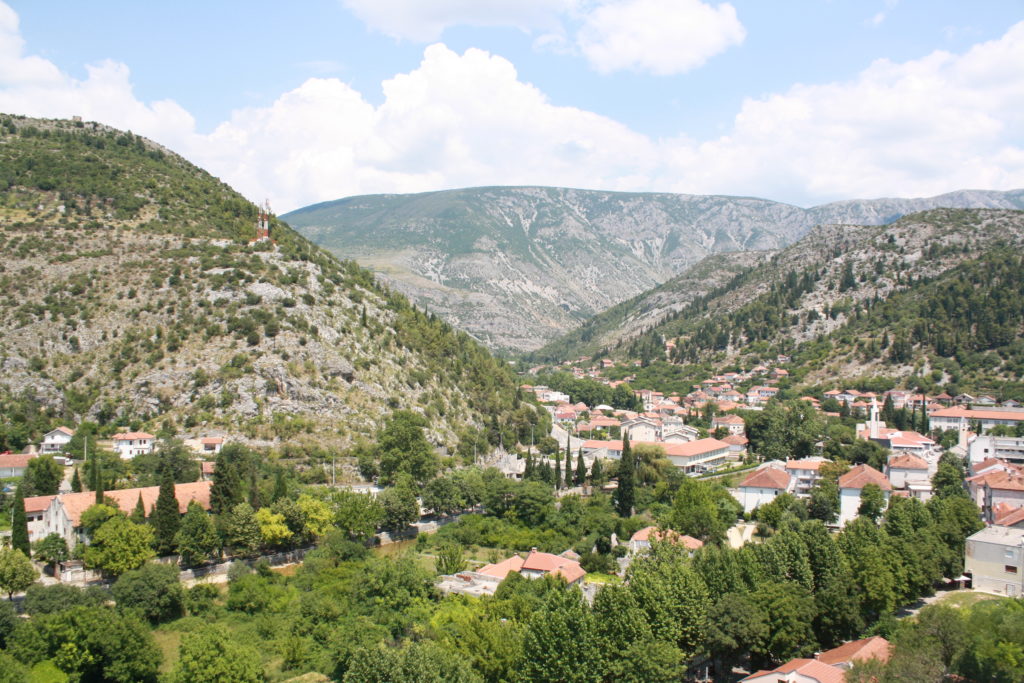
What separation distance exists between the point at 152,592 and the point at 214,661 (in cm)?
795

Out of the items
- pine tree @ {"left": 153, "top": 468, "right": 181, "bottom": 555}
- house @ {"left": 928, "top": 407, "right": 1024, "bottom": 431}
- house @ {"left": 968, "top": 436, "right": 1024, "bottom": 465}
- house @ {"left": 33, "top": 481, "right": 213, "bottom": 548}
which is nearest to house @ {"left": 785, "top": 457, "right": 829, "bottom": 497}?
house @ {"left": 968, "top": 436, "right": 1024, "bottom": 465}

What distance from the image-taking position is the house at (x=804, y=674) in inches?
1073

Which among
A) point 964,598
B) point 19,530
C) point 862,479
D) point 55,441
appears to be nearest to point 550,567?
point 964,598

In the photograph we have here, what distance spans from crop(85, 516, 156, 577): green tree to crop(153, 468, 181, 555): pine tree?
3.65ft

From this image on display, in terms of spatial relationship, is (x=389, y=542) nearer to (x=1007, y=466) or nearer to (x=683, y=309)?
(x=1007, y=466)

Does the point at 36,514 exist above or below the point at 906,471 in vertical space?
above

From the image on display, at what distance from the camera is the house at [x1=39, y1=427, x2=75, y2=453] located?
54875 millimetres

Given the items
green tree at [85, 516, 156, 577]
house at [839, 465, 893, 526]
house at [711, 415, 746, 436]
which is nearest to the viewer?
green tree at [85, 516, 156, 577]

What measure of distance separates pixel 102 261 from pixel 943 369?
8762cm

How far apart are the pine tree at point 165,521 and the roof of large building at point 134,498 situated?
1.67m

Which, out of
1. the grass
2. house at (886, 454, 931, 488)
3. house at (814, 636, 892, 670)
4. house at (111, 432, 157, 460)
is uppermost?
house at (111, 432, 157, 460)

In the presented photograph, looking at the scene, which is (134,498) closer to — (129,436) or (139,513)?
(139,513)

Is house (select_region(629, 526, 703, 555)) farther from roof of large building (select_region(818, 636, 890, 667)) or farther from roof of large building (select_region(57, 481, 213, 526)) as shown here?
roof of large building (select_region(57, 481, 213, 526))

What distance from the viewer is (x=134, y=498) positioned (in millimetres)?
43062
